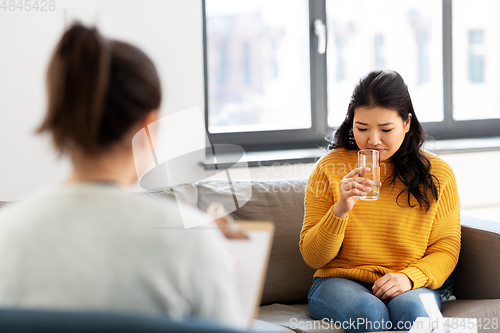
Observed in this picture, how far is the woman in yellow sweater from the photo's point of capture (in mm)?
1472

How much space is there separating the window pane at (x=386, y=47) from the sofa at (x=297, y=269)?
106cm

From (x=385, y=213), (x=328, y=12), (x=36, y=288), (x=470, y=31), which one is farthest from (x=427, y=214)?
(x=470, y=31)

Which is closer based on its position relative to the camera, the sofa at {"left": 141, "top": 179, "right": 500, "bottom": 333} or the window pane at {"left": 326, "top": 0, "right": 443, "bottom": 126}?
the sofa at {"left": 141, "top": 179, "right": 500, "bottom": 333}

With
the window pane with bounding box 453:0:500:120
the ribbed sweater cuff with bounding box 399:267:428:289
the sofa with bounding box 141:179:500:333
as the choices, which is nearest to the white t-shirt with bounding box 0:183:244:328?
the sofa with bounding box 141:179:500:333

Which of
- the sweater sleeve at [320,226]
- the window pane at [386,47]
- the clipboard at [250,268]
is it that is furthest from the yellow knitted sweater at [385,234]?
the window pane at [386,47]

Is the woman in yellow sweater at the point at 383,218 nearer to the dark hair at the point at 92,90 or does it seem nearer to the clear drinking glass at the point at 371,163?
the clear drinking glass at the point at 371,163

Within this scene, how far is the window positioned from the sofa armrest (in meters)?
1.11

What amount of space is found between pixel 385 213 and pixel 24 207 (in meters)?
1.27

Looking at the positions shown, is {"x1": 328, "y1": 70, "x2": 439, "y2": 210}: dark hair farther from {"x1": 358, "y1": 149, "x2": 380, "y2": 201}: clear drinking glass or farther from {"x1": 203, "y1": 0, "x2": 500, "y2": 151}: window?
{"x1": 203, "y1": 0, "x2": 500, "y2": 151}: window

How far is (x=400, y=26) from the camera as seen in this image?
2.89m

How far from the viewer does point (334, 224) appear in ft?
4.83

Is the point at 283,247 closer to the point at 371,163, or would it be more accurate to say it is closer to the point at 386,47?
the point at 371,163

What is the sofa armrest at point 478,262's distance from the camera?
63.2 inches

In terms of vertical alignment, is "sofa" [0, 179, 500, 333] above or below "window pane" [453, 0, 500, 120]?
below
